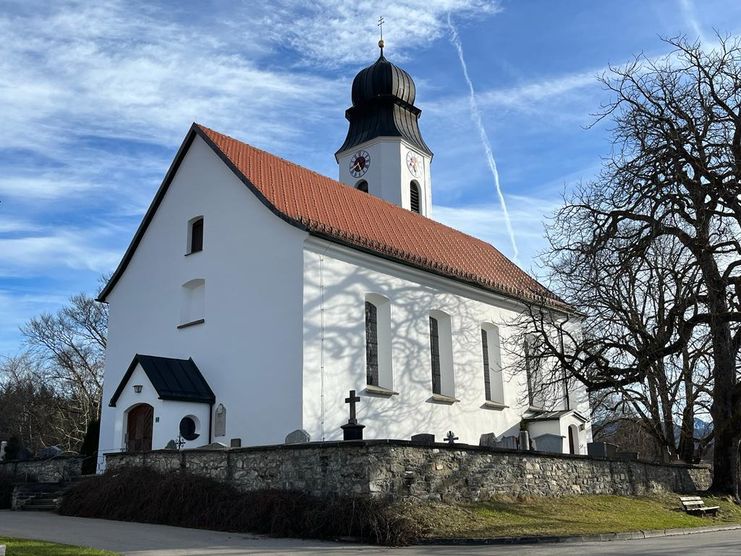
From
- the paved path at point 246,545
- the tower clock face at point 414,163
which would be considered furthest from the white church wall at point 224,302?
the tower clock face at point 414,163

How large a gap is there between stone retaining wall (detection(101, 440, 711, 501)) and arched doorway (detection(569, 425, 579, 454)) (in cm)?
751

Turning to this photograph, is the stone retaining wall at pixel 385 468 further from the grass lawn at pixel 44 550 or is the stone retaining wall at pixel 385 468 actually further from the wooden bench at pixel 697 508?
the grass lawn at pixel 44 550

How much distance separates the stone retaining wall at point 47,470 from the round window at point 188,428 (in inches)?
151

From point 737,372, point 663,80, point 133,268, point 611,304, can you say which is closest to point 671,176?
point 663,80

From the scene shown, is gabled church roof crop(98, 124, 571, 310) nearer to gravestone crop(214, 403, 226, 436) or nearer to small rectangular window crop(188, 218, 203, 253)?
small rectangular window crop(188, 218, 203, 253)

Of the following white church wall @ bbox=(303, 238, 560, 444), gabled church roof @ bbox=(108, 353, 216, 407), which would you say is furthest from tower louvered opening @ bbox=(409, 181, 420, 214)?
gabled church roof @ bbox=(108, 353, 216, 407)

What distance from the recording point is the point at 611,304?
18422mm

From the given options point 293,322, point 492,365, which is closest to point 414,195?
point 492,365

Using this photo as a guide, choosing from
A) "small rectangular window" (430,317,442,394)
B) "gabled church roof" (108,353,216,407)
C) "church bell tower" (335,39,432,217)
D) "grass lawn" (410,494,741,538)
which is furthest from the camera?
"church bell tower" (335,39,432,217)

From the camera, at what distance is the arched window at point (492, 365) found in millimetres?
23875

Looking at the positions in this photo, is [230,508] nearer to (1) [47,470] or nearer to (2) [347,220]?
(1) [47,470]

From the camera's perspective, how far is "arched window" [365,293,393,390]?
19.6 meters

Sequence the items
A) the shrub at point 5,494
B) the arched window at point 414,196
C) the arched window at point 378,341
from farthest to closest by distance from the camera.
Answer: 1. the arched window at point 414,196
2. the arched window at point 378,341
3. the shrub at point 5,494

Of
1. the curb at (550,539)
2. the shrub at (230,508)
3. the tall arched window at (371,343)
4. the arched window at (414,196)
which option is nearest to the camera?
the curb at (550,539)
